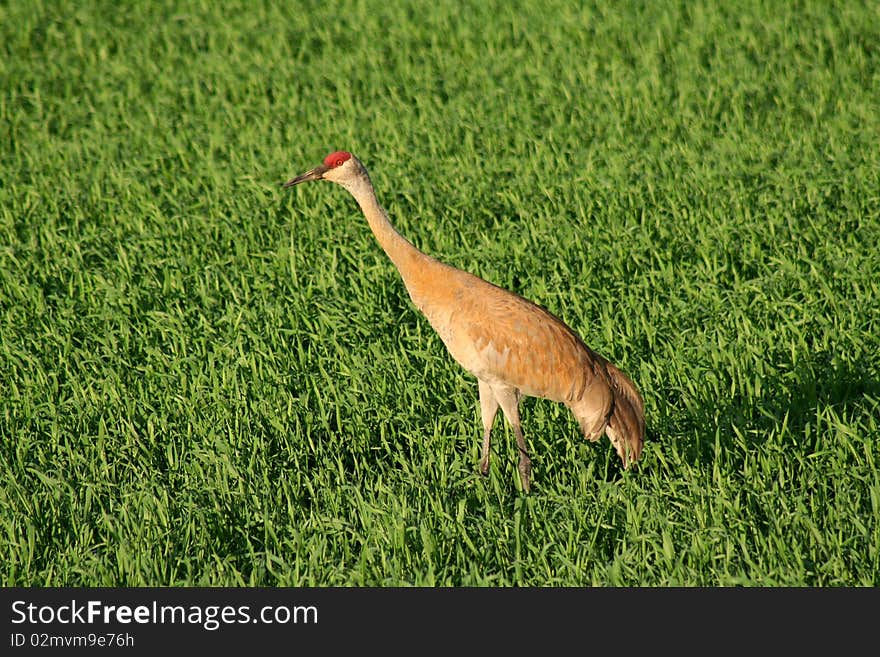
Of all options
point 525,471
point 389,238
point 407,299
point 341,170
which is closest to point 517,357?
point 525,471

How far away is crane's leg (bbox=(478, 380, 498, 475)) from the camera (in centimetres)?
594

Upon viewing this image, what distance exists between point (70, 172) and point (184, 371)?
4.38 metres

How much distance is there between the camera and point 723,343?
6820mm

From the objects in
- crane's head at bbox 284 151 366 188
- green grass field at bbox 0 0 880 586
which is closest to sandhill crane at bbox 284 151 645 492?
green grass field at bbox 0 0 880 586

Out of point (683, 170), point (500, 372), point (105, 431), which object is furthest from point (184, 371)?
point (683, 170)

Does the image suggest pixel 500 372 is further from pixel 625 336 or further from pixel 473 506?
pixel 625 336

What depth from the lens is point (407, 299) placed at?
26.0 feet

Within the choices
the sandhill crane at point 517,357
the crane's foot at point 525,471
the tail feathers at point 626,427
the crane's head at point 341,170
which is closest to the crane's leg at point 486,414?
the sandhill crane at point 517,357

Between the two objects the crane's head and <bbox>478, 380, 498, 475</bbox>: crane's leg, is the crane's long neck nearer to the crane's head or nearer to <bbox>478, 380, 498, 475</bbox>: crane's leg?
the crane's head

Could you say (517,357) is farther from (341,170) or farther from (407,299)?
(407,299)

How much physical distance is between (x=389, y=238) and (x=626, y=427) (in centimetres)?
162

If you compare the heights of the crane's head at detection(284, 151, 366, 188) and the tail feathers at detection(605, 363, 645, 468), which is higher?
the crane's head at detection(284, 151, 366, 188)

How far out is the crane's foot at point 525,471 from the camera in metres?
5.77

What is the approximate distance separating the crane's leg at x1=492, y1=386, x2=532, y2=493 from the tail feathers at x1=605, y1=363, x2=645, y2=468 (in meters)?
0.45
